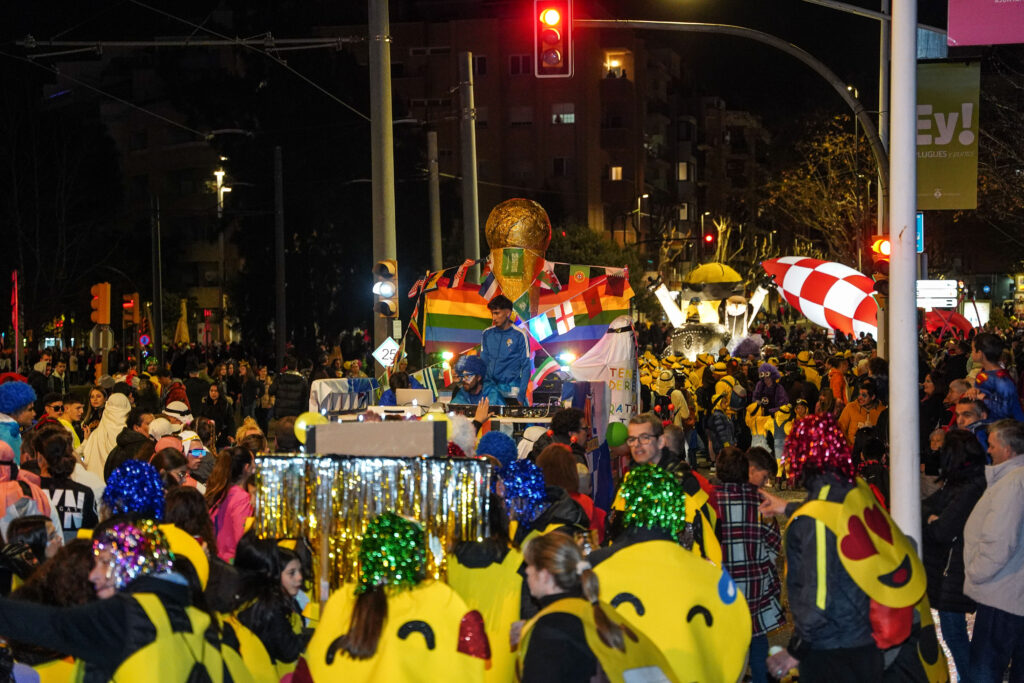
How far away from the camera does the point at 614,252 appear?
187ft

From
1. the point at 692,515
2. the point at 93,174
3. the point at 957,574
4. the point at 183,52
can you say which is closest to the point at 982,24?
the point at 957,574

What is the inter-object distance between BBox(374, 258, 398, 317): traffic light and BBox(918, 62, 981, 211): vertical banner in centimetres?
681

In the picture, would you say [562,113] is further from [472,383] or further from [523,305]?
[472,383]

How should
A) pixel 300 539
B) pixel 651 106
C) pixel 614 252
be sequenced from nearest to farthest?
pixel 300 539 → pixel 614 252 → pixel 651 106

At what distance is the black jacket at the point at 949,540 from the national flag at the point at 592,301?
25.1 ft

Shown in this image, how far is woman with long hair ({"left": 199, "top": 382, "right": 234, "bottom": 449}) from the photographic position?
1850cm

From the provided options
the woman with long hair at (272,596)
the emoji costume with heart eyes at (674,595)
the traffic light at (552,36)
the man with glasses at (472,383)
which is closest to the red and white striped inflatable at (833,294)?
the traffic light at (552,36)

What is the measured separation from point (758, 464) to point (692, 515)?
94cm

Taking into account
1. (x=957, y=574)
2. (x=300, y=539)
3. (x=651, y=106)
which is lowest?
(x=957, y=574)

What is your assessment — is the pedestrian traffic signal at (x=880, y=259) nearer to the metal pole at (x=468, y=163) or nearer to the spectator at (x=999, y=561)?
the spectator at (x=999, y=561)

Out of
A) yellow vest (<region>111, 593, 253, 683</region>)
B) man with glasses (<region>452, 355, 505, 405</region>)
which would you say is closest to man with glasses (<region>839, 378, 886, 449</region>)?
man with glasses (<region>452, 355, 505, 405</region>)

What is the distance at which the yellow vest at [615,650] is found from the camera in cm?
432

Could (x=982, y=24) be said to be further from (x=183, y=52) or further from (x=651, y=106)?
(x=651, y=106)

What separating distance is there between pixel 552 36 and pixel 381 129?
415cm
